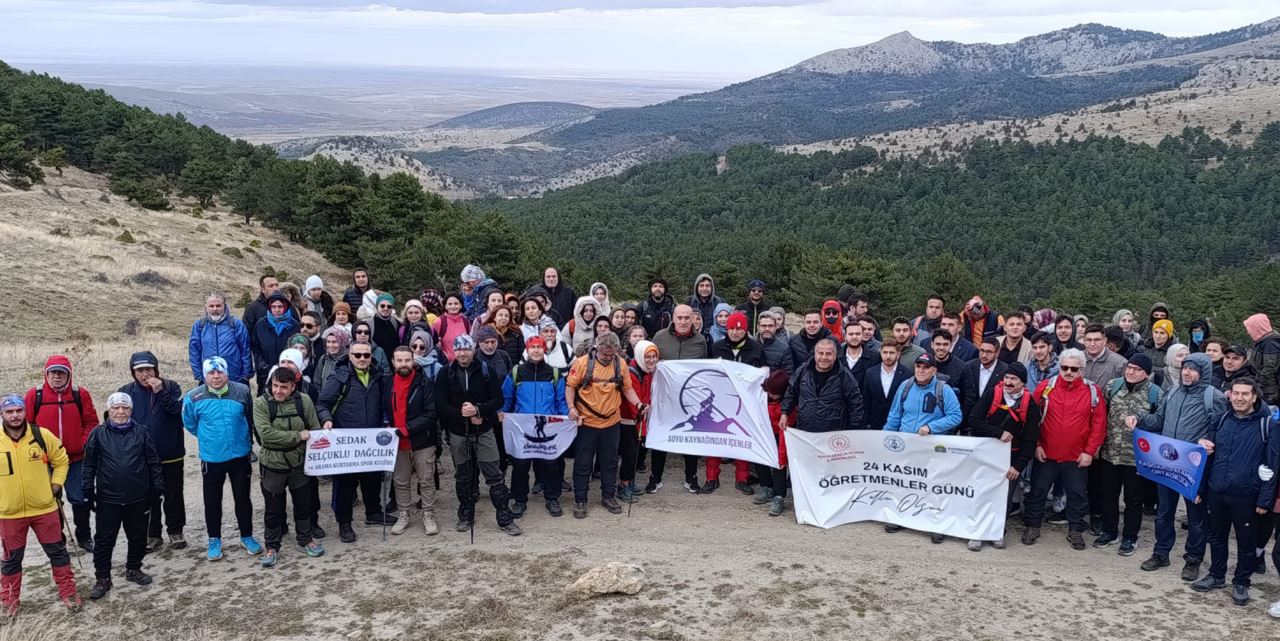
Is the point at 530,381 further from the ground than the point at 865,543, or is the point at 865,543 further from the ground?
the point at 530,381

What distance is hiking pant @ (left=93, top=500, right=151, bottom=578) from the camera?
7.12 metres

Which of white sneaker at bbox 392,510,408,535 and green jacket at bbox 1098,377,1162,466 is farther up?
green jacket at bbox 1098,377,1162,466

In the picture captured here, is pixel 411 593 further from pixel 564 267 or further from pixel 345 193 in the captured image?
pixel 564 267

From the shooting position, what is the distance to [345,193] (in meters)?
39.9

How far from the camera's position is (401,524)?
871cm

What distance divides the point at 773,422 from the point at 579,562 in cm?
289

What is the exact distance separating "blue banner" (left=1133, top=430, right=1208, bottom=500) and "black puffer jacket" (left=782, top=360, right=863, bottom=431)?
2.64 metres

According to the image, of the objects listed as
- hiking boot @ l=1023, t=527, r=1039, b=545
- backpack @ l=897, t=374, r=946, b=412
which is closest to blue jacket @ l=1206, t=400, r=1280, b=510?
hiking boot @ l=1023, t=527, r=1039, b=545

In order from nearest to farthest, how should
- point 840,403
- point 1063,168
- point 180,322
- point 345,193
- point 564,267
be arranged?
point 840,403 → point 180,322 → point 345,193 → point 564,267 → point 1063,168

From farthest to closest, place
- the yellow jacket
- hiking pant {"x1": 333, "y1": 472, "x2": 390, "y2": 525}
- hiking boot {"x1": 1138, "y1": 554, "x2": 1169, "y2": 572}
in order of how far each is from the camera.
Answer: hiking pant {"x1": 333, "y1": 472, "x2": 390, "y2": 525}, hiking boot {"x1": 1138, "y1": 554, "x2": 1169, "y2": 572}, the yellow jacket

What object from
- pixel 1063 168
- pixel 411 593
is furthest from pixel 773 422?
pixel 1063 168

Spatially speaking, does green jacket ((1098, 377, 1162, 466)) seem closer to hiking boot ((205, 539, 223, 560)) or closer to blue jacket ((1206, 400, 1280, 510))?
blue jacket ((1206, 400, 1280, 510))

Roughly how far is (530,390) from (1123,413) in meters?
5.99

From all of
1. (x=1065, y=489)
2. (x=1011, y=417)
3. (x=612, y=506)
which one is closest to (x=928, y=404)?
(x=1011, y=417)
